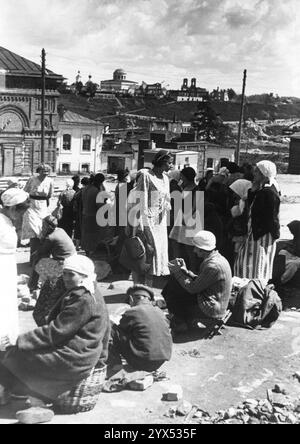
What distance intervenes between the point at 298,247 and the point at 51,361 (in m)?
5.93

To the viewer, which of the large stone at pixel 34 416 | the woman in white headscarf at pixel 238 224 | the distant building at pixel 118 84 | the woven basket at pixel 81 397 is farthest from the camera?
the distant building at pixel 118 84

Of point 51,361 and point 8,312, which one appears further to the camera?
point 8,312

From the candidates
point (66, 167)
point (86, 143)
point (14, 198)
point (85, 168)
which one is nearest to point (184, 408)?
point (14, 198)

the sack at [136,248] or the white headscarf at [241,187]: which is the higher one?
the white headscarf at [241,187]

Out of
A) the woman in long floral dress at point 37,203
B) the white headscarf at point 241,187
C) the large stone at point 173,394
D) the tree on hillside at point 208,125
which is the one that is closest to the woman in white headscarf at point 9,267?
the large stone at point 173,394

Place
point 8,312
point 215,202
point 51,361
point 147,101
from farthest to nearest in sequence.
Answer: point 147,101, point 215,202, point 8,312, point 51,361

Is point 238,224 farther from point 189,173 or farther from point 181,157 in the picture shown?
point 181,157

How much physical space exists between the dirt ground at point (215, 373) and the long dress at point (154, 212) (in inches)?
32.4

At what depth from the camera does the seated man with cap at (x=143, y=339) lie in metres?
6.00

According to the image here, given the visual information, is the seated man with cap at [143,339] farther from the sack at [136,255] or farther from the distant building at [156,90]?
the distant building at [156,90]

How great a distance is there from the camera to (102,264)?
1006cm

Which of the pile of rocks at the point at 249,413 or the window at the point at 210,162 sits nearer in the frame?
the pile of rocks at the point at 249,413
